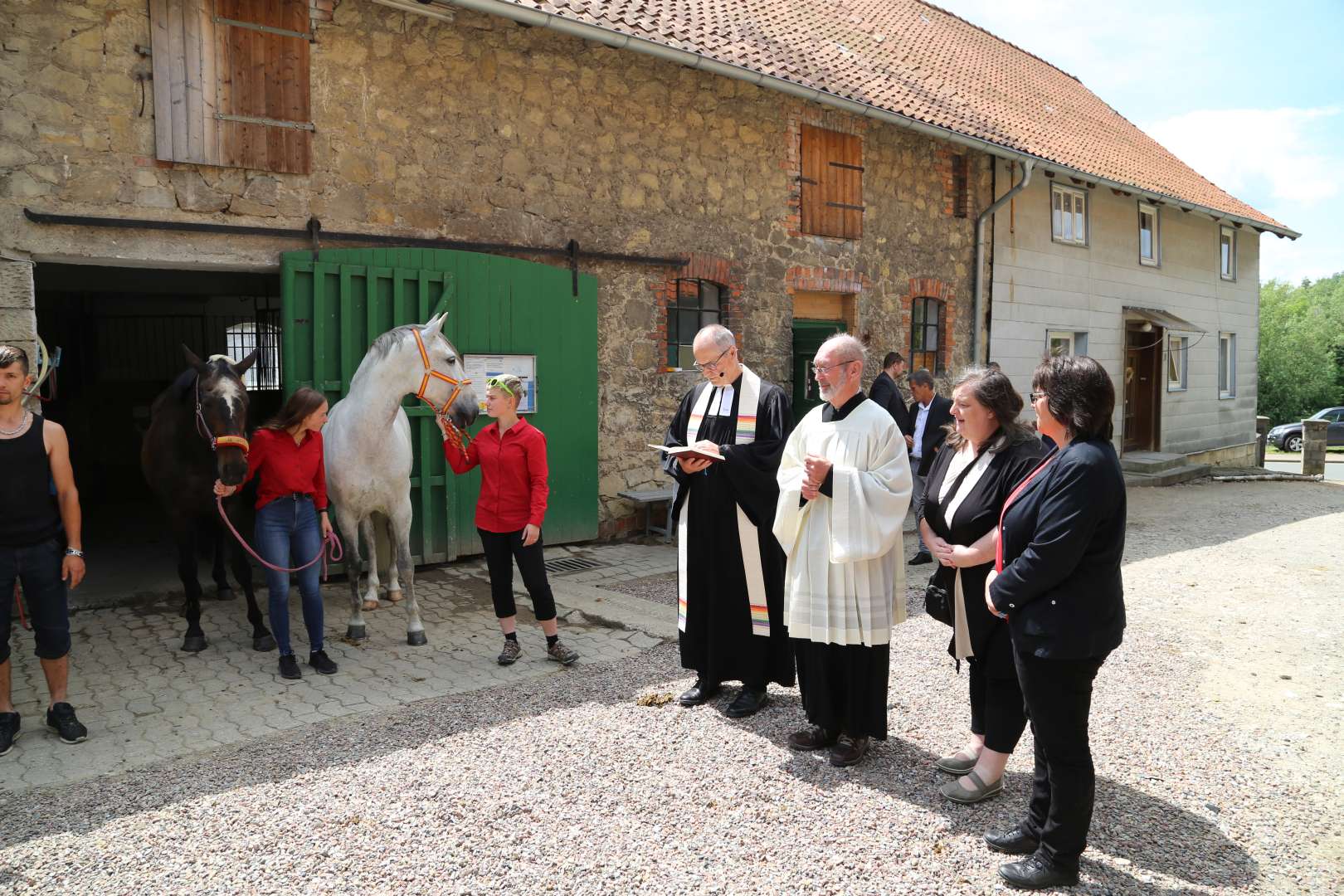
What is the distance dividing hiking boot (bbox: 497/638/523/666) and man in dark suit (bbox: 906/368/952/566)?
4213 mm

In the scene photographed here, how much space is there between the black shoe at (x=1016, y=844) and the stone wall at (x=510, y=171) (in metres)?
6.27

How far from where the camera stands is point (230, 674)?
5285mm

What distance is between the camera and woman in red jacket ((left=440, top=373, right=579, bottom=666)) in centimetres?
514

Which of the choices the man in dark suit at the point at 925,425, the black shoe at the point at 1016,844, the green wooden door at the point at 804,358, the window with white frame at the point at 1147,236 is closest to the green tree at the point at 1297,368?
the window with white frame at the point at 1147,236

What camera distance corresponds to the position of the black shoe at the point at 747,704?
4598 millimetres

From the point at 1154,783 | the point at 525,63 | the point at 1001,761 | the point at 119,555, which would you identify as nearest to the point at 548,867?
the point at 1001,761

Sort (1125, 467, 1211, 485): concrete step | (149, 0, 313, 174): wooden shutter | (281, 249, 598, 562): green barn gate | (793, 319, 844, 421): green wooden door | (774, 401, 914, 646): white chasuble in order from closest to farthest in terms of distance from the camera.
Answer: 1. (774, 401, 914, 646): white chasuble
2. (149, 0, 313, 174): wooden shutter
3. (281, 249, 598, 562): green barn gate
4. (793, 319, 844, 421): green wooden door
5. (1125, 467, 1211, 485): concrete step

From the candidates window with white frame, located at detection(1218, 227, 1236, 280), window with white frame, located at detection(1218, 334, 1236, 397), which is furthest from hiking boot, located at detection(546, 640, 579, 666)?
window with white frame, located at detection(1218, 334, 1236, 397)

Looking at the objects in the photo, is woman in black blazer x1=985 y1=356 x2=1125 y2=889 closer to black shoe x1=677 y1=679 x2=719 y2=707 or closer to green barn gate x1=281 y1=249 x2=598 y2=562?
black shoe x1=677 y1=679 x2=719 y2=707

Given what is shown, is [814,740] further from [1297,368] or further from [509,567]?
[1297,368]

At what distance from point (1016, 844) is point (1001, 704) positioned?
496 mm

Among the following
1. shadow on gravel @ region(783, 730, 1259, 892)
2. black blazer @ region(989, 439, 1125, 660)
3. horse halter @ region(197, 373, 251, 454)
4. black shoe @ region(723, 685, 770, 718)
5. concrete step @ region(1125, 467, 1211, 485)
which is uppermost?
horse halter @ region(197, 373, 251, 454)

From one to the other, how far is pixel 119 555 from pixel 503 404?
508cm

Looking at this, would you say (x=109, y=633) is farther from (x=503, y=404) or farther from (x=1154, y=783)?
(x=1154, y=783)
